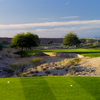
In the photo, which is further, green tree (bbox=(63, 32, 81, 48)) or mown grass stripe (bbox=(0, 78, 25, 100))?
green tree (bbox=(63, 32, 81, 48))

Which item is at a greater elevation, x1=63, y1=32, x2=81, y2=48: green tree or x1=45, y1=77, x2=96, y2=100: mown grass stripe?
x1=63, y1=32, x2=81, y2=48: green tree

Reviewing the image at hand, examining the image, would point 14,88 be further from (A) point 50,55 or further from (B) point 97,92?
(A) point 50,55

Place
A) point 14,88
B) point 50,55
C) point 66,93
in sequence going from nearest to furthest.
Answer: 1. point 66,93
2. point 14,88
3. point 50,55

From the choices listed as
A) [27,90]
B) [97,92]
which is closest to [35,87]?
[27,90]

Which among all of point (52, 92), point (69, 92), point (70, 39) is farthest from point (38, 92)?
point (70, 39)

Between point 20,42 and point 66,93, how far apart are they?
97.1 feet

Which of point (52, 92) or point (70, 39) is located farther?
point (70, 39)

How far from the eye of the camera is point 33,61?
21578 millimetres

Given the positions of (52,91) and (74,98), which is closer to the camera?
(74,98)

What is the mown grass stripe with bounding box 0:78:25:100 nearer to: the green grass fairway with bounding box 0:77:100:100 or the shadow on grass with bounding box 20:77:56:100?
the green grass fairway with bounding box 0:77:100:100

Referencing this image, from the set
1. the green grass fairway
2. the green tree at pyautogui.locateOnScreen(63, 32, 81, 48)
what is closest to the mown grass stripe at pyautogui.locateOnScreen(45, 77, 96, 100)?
the green grass fairway

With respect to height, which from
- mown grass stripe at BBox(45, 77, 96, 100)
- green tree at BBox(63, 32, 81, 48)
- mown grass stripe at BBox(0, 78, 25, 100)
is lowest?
mown grass stripe at BBox(45, 77, 96, 100)

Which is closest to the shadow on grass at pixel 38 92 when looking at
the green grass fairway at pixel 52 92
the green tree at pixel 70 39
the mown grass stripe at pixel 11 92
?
the green grass fairway at pixel 52 92

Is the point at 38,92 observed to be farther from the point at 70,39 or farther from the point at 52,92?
the point at 70,39
